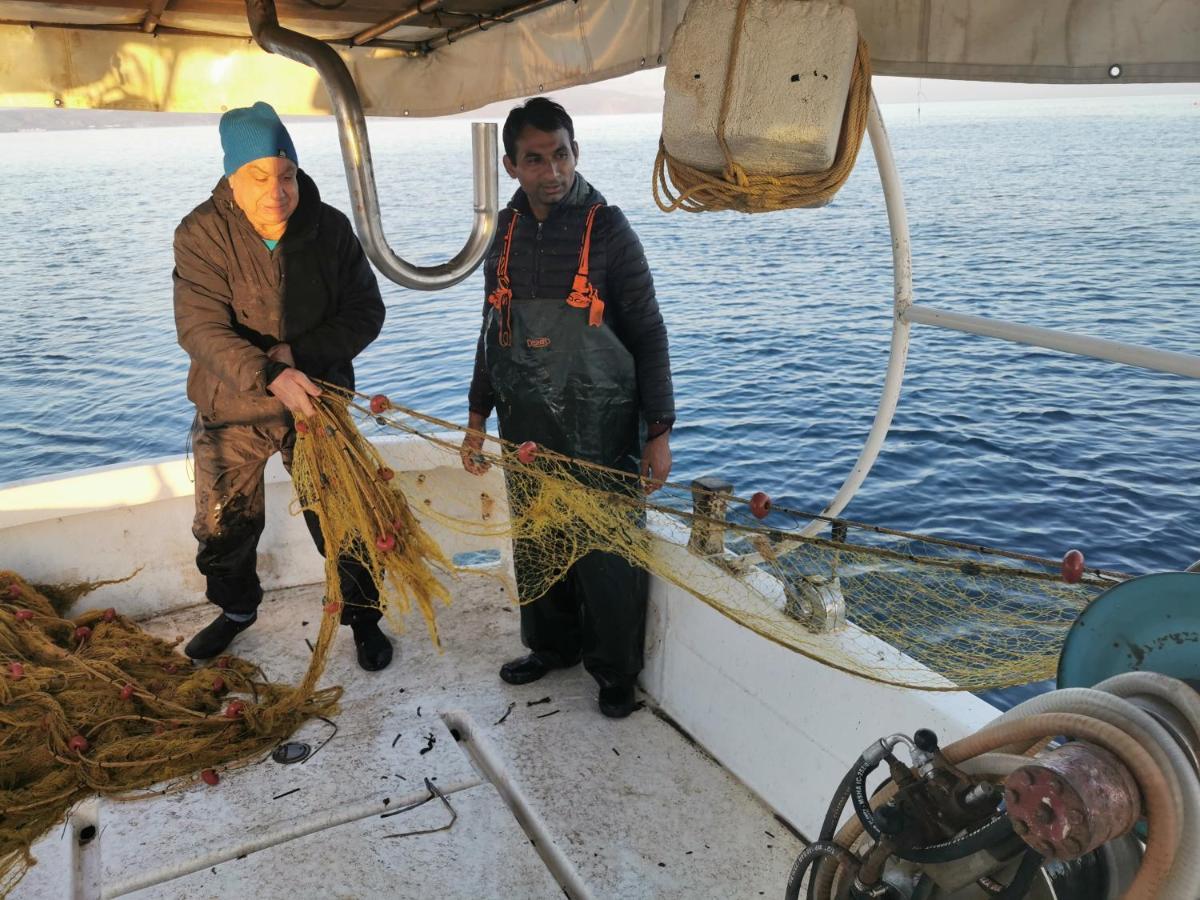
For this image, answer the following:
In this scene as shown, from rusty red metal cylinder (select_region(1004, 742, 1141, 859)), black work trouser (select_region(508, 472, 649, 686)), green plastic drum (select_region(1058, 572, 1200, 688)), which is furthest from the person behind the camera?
black work trouser (select_region(508, 472, 649, 686))

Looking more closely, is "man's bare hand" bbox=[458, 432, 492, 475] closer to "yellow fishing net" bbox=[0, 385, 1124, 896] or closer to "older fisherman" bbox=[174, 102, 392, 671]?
"yellow fishing net" bbox=[0, 385, 1124, 896]

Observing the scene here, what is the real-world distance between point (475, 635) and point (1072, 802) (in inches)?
122

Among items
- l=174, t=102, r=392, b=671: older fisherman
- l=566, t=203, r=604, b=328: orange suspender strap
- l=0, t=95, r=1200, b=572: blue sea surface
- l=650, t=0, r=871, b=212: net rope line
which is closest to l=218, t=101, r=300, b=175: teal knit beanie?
l=174, t=102, r=392, b=671: older fisherman

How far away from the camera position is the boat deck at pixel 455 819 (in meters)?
2.59

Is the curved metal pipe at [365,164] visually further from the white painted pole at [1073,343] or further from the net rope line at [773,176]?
the white painted pole at [1073,343]

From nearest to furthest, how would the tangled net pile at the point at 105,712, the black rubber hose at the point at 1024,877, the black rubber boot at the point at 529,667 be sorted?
Result: the black rubber hose at the point at 1024,877 < the tangled net pile at the point at 105,712 < the black rubber boot at the point at 529,667

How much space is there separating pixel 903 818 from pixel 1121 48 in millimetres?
1494

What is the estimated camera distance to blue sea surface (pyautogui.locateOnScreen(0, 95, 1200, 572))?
8.70 meters

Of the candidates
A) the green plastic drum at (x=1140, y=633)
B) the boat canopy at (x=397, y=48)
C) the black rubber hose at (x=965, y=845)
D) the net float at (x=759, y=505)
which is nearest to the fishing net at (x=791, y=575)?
the net float at (x=759, y=505)

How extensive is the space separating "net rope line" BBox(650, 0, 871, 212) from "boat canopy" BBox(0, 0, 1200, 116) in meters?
0.16

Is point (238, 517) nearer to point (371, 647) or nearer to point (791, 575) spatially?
point (371, 647)

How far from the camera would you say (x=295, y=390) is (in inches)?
118

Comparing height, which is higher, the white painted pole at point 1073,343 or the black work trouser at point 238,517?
the white painted pole at point 1073,343

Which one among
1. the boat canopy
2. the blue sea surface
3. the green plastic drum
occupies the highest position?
the boat canopy
